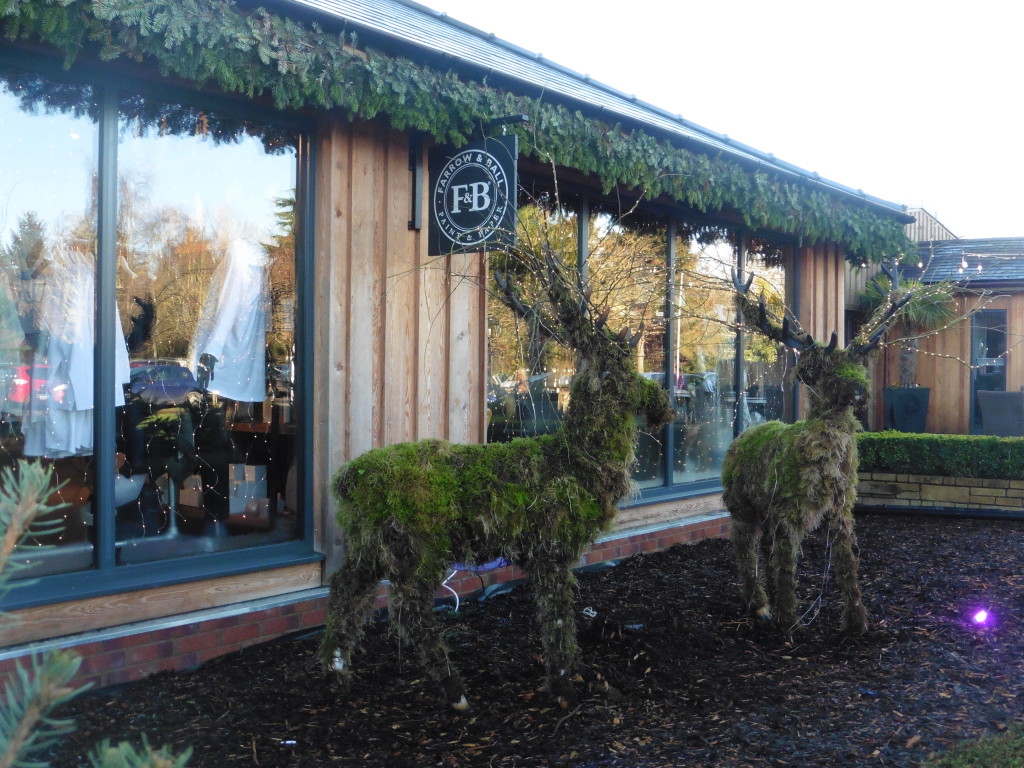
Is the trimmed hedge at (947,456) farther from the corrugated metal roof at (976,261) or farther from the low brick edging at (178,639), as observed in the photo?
the low brick edging at (178,639)

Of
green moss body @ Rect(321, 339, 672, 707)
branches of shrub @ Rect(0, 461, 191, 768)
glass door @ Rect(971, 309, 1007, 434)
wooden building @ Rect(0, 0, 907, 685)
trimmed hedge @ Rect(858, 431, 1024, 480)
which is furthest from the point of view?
glass door @ Rect(971, 309, 1007, 434)

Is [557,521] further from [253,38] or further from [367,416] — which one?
[253,38]

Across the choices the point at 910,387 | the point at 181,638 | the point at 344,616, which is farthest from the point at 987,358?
the point at 181,638

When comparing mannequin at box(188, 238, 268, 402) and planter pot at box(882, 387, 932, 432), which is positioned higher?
mannequin at box(188, 238, 268, 402)

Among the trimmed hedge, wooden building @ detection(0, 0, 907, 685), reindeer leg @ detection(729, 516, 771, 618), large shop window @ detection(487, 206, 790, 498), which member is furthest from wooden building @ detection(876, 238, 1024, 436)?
wooden building @ detection(0, 0, 907, 685)

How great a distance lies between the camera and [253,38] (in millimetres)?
4277

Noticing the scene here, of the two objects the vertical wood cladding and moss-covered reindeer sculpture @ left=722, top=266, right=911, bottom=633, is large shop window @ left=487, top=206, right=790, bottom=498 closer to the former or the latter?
the vertical wood cladding

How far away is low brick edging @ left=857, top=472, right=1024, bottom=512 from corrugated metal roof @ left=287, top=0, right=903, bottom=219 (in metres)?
3.26

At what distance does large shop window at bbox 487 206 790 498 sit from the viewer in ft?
21.7

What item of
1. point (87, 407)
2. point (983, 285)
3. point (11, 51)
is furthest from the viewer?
point (983, 285)

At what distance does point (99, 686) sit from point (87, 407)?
1.44 m

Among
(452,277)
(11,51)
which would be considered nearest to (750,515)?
(452,277)

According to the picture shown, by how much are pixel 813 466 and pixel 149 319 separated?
397 centimetres

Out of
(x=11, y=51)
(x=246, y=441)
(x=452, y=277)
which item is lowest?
(x=246, y=441)
